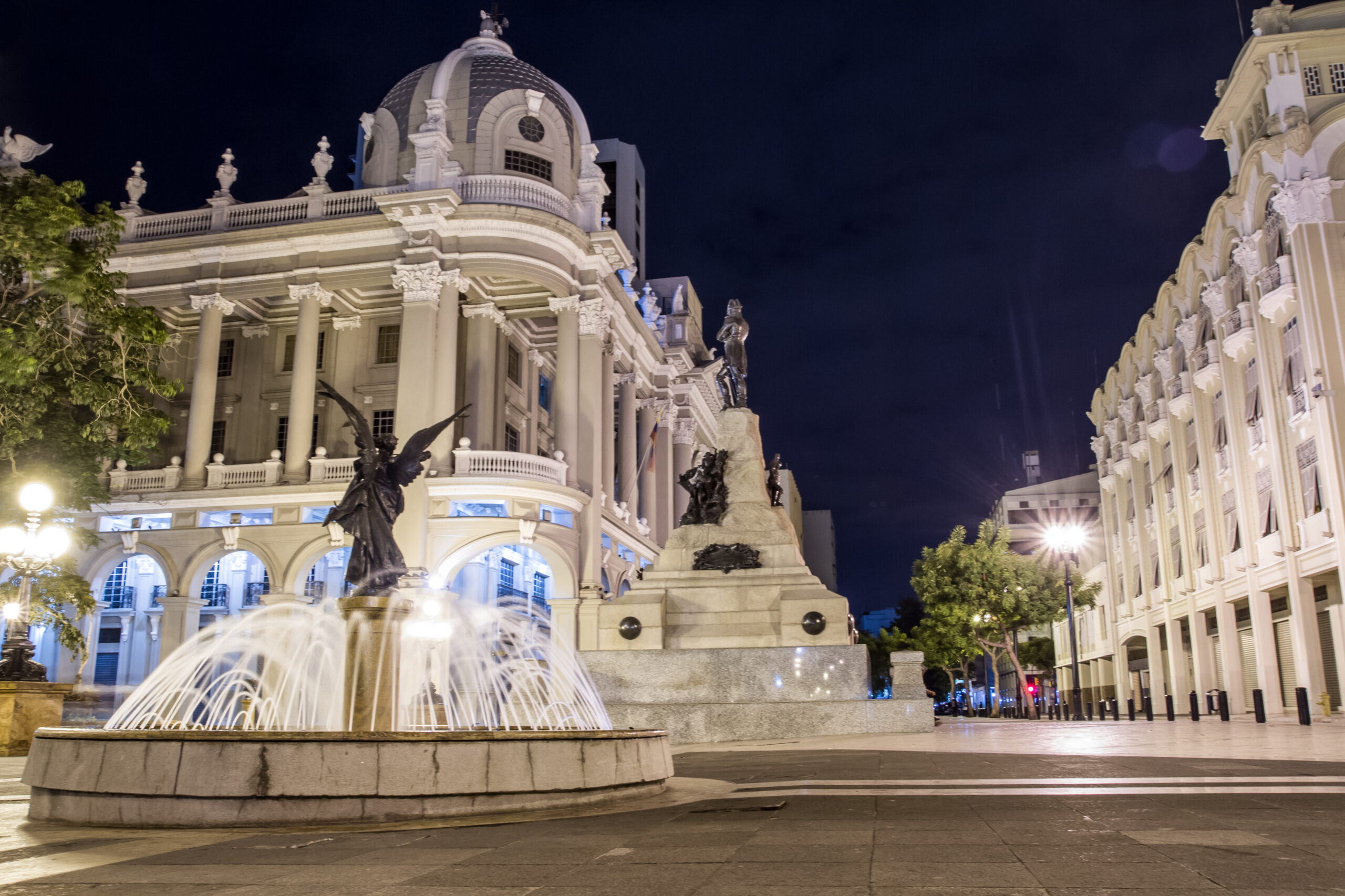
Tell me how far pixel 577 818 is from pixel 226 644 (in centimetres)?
917

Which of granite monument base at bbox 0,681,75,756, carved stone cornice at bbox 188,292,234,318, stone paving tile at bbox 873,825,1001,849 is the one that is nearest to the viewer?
stone paving tile at bbox 873,825,1001,849

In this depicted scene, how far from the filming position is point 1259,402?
36.2m

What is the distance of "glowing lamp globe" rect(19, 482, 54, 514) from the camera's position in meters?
15.2

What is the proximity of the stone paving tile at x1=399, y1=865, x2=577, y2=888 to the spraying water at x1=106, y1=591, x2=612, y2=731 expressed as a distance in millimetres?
4252

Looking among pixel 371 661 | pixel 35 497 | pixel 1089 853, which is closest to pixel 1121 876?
pixel 1089 853

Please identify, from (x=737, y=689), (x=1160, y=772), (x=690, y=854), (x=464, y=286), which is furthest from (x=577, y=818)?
(x=464, y=286)

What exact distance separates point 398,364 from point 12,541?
28917 millimetres

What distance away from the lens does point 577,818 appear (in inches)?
319

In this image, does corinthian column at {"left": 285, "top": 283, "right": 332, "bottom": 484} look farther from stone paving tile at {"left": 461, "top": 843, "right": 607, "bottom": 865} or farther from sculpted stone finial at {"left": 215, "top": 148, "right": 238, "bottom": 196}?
stone paving tile at {"left": 461, "top": 843, "right": 607, "bottom": 865}

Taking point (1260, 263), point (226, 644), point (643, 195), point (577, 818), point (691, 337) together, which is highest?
point (643, 195)

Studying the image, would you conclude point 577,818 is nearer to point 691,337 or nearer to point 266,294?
point 266,294

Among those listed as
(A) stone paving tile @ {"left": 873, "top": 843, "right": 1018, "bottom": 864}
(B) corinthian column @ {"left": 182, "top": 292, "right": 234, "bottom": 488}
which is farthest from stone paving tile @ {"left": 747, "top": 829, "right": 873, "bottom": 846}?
(B) corinthian column @ {"left": 182, "top": 292, "right": 234, "bottom": 488}

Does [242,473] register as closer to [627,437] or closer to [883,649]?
[627,437]

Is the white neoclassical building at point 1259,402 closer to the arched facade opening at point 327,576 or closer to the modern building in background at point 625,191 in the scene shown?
the arched facade opening at point 327,576
